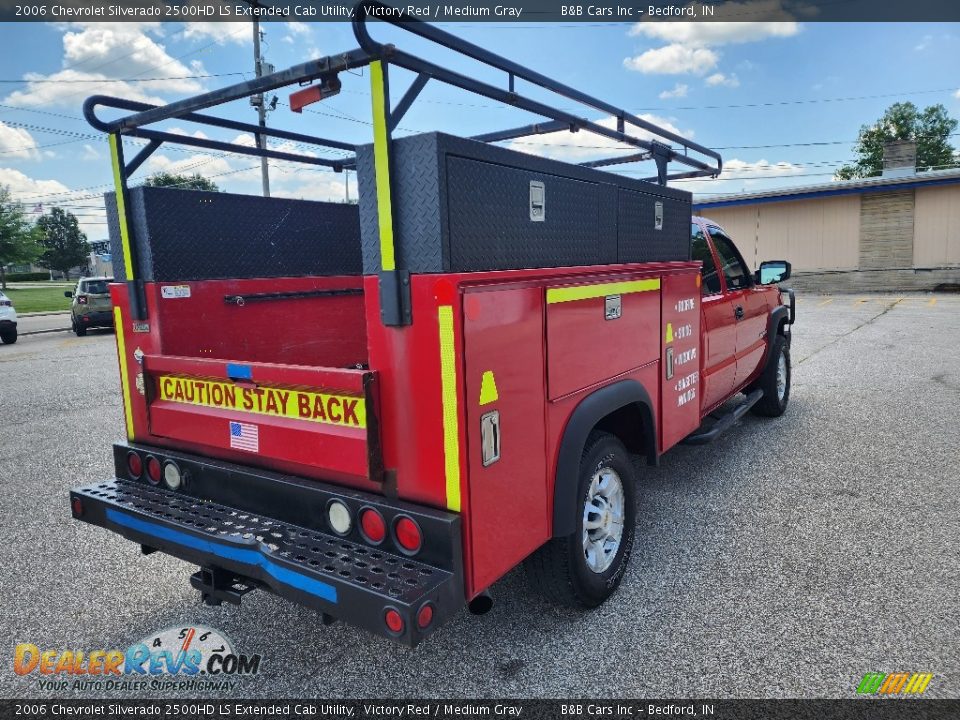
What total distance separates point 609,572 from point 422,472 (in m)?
1.36

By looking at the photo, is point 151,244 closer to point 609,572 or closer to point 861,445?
point 609,572

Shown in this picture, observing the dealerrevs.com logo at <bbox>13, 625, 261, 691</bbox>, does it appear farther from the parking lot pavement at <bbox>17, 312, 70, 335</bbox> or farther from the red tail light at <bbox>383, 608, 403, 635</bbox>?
the parking lot pavement at <bbox>17, 312, 70, 335</bbox>

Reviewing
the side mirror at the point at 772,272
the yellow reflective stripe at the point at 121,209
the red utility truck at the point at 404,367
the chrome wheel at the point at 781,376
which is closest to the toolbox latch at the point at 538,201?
the red utility truck at the point at 404,367

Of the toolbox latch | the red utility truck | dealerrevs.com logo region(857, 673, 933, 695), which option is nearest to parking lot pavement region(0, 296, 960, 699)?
dealerrevs.com logo region(857, 673, 933, 695)

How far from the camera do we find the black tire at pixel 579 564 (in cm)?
276

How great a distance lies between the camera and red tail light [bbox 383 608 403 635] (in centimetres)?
197

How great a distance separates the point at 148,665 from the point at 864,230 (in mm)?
27766

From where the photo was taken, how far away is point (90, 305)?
16.6 meters

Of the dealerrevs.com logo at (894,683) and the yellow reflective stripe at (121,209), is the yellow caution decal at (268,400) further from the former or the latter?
the dealerrevs.com logo at (894,683)

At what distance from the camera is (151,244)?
303cm

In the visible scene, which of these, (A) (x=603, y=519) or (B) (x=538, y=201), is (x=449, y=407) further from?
(A) (x=603, y=519)

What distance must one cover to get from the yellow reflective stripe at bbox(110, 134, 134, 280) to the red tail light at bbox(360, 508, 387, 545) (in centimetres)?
173

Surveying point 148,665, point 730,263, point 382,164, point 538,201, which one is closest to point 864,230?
point 730,263

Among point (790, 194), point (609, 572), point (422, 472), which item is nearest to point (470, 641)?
point (609, 572)
